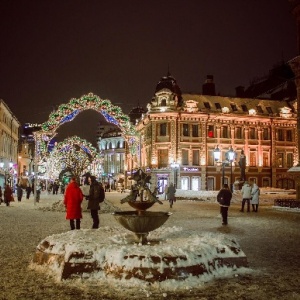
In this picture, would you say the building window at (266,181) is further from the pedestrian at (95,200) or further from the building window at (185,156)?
the pedestrian at (95,200)

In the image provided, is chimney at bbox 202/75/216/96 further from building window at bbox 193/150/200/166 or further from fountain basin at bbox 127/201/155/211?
fountain basin at bbox 127/201/155/211

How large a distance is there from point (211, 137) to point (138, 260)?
5256cm

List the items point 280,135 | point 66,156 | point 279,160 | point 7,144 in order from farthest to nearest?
point 7,144
point 280,135
point 279,160
point 66,156

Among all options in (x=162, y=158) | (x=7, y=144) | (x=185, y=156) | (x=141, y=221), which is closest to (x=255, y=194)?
(x=141, y=221)

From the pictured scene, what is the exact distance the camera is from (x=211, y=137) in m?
59.1

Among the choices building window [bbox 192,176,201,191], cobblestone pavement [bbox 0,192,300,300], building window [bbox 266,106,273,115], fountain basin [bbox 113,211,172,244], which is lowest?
cobblestone pavement [bbox 0,192,300,300]

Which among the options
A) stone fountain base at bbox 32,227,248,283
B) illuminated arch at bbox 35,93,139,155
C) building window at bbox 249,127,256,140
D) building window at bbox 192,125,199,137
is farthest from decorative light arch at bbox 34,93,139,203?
building window at bbox 249,127,256,140

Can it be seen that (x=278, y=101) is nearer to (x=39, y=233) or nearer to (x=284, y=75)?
(x=284, y=75)

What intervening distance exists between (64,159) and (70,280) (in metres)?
37.9

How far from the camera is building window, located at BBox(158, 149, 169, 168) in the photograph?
59156 mm

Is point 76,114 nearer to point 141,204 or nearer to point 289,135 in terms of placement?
point 141,204

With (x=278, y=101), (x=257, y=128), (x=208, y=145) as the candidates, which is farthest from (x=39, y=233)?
(x=278, y=101)

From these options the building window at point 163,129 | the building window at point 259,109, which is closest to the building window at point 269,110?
the building window at point 259,109

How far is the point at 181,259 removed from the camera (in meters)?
7.43
